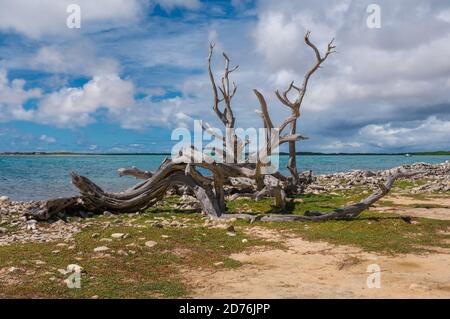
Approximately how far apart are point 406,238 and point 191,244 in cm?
607

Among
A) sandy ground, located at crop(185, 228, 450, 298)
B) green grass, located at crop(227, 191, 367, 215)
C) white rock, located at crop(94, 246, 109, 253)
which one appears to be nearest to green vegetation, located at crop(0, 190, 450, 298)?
white rock, located at crop(94, 246, 109, 253)

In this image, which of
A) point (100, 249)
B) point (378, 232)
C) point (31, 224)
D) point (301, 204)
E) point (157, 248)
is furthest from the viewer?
point (301, 204)

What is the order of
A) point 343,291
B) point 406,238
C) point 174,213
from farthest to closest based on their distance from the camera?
1. point 174,213
2. point 406,238
3. point 343,291

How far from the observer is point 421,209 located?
18.5m

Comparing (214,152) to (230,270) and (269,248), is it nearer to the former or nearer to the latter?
(269,248)

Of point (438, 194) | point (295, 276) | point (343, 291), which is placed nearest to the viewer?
point (343, 291)

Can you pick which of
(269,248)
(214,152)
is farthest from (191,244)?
(214,152)

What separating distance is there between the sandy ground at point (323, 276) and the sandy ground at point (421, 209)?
6.15 m

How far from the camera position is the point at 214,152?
79.4 feet

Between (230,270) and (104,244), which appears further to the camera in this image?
(104,244)

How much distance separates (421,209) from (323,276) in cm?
1103

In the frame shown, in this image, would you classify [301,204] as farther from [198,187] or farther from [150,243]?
[150,243]

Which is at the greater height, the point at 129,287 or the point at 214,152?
the point at 214,152

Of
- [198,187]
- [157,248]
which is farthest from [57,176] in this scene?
[157,248]
